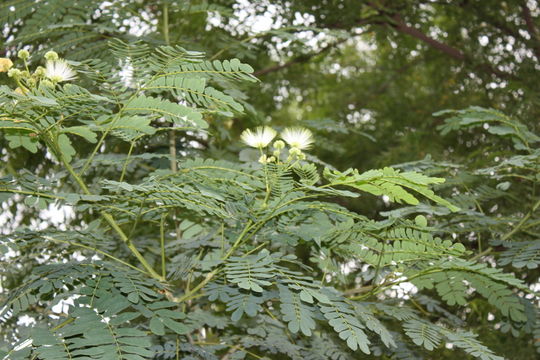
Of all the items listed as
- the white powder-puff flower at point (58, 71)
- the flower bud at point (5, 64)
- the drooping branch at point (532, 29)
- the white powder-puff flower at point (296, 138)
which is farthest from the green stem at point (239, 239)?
the drooping branch at point (532, 29)

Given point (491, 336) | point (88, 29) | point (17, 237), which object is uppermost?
point (88, 29)

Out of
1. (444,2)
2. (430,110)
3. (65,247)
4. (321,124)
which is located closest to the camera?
(65,247)

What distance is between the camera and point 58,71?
5.08ft

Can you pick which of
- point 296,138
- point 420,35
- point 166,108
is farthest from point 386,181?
point 420,35

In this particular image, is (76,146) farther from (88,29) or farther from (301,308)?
(301,308)

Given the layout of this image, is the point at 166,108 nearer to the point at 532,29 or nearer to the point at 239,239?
the point at 239,239

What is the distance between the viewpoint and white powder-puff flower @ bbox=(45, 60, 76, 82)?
59.9 inches

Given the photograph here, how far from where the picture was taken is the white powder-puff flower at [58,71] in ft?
4.99

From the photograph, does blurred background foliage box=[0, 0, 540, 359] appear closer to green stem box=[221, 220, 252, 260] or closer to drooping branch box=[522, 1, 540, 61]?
drooping branch box=[522, 1, 540, 61]

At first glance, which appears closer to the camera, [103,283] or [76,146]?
[103,283]

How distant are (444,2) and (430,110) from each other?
2.97 feet

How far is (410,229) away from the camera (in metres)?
1.76

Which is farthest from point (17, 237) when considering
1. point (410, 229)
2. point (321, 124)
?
point (321, 124)

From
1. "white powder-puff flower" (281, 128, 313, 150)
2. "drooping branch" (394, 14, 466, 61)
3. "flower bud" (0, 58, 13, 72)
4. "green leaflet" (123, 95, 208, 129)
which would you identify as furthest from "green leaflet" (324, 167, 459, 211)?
"drooping branch" (394, 14, 466, 61)
